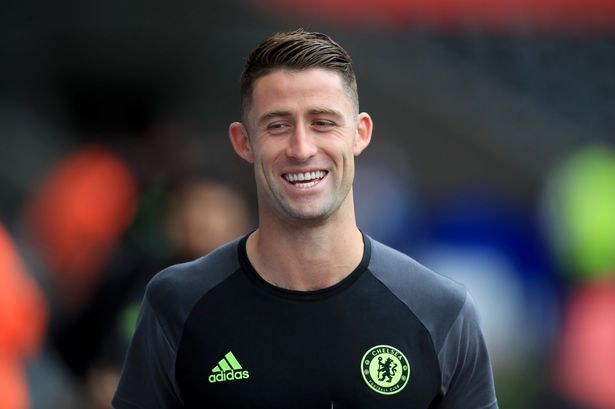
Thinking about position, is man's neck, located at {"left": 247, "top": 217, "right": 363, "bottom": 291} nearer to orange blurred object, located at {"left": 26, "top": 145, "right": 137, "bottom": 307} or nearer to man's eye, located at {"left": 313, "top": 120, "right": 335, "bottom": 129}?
man's eye, located at {"left": 313, "top": 120, "right": 335, "bottom": 129}

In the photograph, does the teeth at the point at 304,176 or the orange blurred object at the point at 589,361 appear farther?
the orange blurred object at the point at 589,361

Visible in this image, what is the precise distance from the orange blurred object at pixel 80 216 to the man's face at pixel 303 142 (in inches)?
144

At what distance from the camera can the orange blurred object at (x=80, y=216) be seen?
265 inches

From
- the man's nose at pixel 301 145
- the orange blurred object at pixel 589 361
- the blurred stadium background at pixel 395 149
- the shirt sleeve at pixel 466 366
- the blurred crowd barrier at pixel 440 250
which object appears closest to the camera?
the man's nose at pixel 301 145

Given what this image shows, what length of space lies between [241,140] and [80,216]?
4.24 m

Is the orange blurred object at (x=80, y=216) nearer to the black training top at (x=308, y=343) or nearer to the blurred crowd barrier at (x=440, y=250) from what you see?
the blurred crowd barrier at (x=440, y=250)

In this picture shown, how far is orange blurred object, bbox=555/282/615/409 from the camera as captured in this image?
7.61 m

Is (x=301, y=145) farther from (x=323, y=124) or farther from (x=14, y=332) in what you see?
(x=14, y=332)

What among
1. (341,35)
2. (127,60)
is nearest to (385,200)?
(341,35)

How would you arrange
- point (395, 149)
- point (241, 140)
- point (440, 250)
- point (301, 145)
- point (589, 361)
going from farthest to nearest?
point (395, 149)
point (440, 250)
point (589, 361)
point (241, 140)
point (301, 145)

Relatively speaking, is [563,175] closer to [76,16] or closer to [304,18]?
[304,18]

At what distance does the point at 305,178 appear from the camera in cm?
292

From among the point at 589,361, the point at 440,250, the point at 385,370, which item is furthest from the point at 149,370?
the point at 589,361

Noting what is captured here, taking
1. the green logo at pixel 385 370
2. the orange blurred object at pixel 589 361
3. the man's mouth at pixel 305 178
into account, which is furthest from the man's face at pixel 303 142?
the orange blurred object at pixel 589 361
